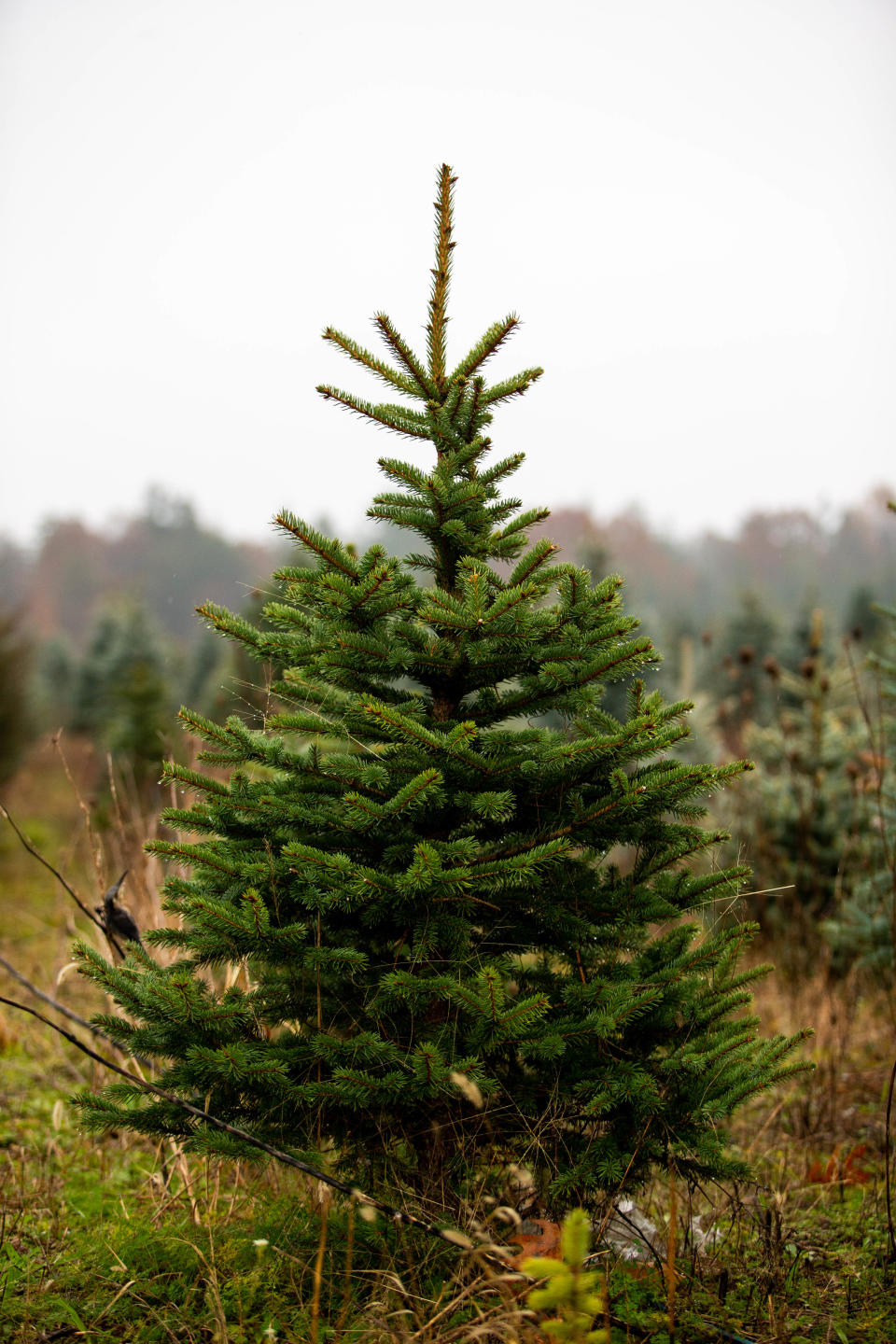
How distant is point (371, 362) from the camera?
2619 millimetres

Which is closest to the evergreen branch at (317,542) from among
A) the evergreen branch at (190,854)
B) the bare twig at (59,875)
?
the evergreen branch at (190,854)

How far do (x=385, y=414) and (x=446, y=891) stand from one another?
4.78ft

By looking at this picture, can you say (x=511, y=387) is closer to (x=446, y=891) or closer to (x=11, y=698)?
(x=446, y=891)

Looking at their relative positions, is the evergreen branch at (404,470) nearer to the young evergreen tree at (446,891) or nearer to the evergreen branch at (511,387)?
the young evergreen tree at (446,891)

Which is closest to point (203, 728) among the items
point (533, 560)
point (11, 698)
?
point (533, 560)

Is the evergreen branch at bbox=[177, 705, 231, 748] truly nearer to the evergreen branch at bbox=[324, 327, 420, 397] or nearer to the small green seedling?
the evergreen branch at bbox=[324, 327, 420, 397]

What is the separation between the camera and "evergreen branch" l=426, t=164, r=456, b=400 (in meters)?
2.66

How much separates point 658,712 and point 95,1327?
2.21m

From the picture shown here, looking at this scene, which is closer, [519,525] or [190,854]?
[190,854]

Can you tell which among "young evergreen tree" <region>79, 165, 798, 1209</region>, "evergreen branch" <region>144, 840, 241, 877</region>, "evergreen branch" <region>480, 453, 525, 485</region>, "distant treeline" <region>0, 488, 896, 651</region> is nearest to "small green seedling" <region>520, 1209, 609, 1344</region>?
"young evergreen tree" <region>79, 165, 798, 1209</region>

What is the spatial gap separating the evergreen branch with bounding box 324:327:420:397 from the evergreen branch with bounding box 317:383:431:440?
0.27 ft

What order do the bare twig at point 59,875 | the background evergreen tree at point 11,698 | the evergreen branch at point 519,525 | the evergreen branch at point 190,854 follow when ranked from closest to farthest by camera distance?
1. the evergreen branch at point 190,854
2. the evergreen branch at point 519,525
3. the bare twig at point 59,875
4. the background evergreen tree at point 11,698

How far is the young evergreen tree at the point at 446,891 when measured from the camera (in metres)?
2.25

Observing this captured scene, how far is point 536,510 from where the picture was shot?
2.62 metres
